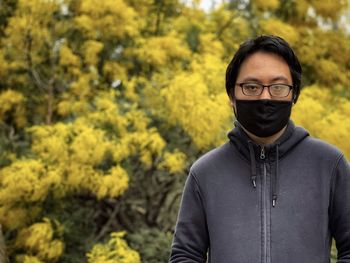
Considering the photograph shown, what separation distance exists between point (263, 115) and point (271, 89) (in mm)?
82

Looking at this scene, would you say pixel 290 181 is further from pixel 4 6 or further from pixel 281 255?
pixel 4 6

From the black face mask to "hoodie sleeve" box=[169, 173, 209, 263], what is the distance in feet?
0.81

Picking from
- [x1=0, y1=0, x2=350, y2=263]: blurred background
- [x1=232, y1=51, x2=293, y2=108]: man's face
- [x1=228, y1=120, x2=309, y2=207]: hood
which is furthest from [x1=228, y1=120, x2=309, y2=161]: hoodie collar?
[x1=0, y1=0, x2=350, y2=263]: blurred background

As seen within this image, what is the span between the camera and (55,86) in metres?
6.68

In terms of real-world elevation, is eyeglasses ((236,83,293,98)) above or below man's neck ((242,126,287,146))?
above

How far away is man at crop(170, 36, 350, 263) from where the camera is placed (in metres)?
1.47

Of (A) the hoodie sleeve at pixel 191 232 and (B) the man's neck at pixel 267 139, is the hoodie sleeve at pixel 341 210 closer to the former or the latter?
(B) the man's neck at pixel 267 139

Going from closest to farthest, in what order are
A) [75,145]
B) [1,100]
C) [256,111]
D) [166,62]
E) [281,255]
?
[281,255] < [256,111] < [75,145] < [1,100] < [166,62]

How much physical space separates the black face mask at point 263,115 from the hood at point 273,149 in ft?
0.12

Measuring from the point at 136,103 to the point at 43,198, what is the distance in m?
1.46

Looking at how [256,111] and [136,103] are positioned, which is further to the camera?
[136,103]

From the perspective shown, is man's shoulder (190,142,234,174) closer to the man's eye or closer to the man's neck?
the man's neck

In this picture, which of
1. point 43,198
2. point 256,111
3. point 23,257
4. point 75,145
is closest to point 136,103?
point 75,145

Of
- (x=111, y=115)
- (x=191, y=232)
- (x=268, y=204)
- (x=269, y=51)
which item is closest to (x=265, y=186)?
(x=268, y=204)
